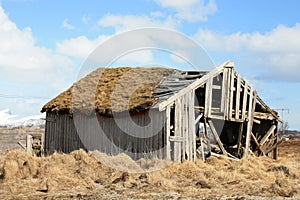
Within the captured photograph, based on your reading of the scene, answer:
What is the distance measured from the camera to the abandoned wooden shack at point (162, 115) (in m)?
19.2

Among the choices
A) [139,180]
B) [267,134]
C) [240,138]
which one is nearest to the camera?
[139,180]

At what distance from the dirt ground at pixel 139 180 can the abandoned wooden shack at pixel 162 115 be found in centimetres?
121

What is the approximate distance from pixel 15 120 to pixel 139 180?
13841 centimetres

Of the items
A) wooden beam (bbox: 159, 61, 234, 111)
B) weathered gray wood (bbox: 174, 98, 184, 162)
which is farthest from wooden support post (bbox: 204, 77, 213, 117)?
weathered gray wood (bbox: 174, 98, 184, 162)

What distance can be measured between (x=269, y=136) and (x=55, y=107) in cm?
1134

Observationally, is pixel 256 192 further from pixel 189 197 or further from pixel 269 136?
pixel 269 136

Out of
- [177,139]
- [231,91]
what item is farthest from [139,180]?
[231,91]

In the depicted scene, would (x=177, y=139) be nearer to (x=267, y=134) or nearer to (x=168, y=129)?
(x=168, y=129)

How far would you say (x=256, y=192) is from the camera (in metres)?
13.8

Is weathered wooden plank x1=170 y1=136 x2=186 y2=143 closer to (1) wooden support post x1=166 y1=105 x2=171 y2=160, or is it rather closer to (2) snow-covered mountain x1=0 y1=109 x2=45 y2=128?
(1) wooden support post x1=166 y1=105 x2=171 y2=160

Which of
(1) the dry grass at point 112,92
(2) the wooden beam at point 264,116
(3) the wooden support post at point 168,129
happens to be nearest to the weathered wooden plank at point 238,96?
(2) the wooden beam at point 264,116

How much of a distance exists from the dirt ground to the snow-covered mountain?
113604 millimetres

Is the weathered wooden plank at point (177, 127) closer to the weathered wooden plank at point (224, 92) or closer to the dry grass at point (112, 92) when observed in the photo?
the dry grass at point (112, 92)

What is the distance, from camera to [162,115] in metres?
18.8
